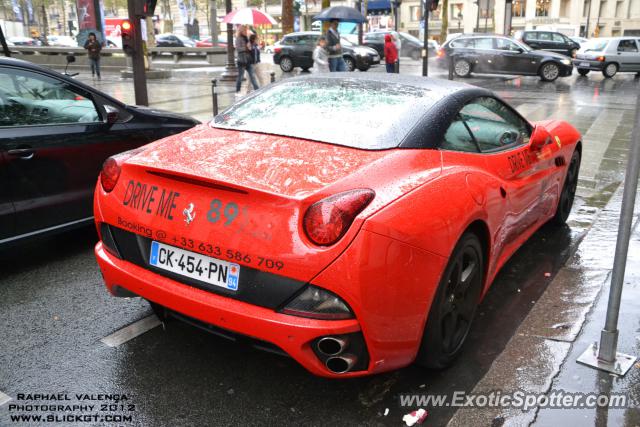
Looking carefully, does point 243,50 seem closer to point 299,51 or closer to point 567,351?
point 299,51

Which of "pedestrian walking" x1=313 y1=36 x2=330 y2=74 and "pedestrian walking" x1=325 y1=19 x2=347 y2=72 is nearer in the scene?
"pedestrian walking" x1=313 y1=36 x2=330 y2=74

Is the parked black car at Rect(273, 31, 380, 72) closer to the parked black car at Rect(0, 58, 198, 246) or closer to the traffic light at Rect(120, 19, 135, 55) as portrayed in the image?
the traffic light at Rect(120, 19, 135, 55)

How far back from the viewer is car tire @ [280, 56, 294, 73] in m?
26.6

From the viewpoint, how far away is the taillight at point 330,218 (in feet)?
7.73

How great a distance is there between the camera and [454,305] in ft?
9.63

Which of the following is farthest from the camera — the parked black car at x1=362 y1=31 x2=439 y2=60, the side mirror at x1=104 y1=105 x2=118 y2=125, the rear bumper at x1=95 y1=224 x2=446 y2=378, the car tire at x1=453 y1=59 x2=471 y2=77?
the parked black car at x1=362 y1=31 x2=439 y2=60

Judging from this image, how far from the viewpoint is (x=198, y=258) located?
8.47 feet

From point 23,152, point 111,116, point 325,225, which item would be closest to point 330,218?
point 325,225

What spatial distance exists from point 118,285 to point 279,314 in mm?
959

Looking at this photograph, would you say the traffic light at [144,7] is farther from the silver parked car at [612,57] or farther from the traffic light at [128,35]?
the silver parked car at [612,57]

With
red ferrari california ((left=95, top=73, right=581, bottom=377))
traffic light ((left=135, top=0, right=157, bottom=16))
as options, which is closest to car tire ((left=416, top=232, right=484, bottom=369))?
red ferrari california ((left=95, top=73, right=581, bottom=377))

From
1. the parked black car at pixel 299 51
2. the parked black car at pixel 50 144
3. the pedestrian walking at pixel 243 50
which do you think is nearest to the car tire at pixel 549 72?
the parked black car at pixel 299 51

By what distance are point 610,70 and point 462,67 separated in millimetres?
6233

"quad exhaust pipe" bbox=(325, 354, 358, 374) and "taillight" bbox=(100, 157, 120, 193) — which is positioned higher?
"taillight" bbox=(100, 157, 120, 193)
